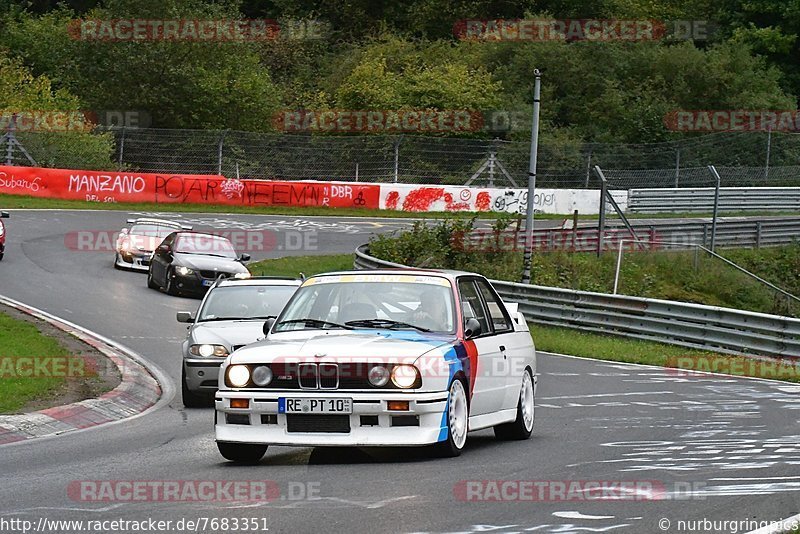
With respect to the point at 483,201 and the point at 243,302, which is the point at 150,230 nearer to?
the point at 243,302

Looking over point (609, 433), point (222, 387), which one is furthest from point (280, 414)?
point (609, 433)

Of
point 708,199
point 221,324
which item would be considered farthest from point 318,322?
point 708,199

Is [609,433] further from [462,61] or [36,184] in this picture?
[462,61]

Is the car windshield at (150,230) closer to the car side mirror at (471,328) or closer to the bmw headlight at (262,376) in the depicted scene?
Result: the car side mirror at (471,328)

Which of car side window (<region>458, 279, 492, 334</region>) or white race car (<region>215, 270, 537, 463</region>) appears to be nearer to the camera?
white race car (<region>215, 270, 537, 463</region>)

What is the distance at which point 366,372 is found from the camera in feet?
31.6

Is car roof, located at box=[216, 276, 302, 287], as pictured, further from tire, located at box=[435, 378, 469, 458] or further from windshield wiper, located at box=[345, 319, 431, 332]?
tire, located at box=[435, 378, 469, 458]

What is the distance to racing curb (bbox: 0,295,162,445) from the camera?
1245 cm

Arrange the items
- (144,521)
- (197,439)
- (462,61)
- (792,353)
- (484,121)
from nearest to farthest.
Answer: (144,521), (197,439), (792,353), (484,121), (462,61)

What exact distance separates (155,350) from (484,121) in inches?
1698

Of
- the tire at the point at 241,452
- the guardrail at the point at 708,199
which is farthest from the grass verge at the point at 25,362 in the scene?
the guardrail at the point at 708,199

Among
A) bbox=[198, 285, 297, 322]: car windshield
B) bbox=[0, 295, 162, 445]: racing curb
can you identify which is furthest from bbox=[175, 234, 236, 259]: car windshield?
bbox=[198, 285, 297, 322]: car windshield

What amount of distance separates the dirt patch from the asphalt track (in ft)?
2.55

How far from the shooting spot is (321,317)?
10.8m
